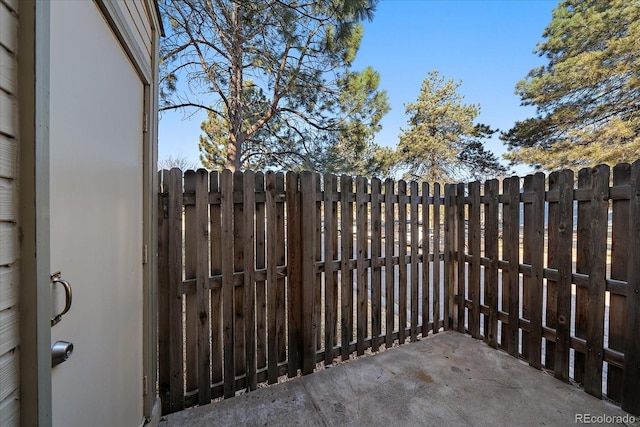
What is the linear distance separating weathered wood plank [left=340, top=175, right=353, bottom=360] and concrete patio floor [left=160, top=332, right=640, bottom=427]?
241 millimetres

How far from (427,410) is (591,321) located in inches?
56.6

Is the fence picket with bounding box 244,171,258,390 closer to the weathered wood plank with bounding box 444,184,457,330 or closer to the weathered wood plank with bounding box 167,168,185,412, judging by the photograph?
the weathered wood plank with bounding box 167,168,185,412

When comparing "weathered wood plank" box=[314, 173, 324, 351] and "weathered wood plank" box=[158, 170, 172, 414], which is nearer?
"weathered wood plank" box=[158, 170, 172, 414]

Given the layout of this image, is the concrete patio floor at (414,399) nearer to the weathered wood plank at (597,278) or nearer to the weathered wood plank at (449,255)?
the weathered wood plank at (597,278)

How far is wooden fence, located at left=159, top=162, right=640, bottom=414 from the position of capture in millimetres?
1884

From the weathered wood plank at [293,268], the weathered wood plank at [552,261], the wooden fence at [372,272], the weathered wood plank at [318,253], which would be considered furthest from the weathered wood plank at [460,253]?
the weathered wood plank at [293,268]

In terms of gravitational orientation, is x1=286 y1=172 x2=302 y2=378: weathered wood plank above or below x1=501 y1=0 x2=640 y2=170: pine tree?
below

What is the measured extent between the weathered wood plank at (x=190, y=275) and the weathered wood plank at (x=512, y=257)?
2.81 metres

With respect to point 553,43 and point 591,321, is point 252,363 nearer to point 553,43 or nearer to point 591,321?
point 591,321

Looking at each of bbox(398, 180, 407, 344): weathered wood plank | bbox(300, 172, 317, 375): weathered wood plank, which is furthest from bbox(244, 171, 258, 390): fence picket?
bbox(398, 180, 407, 344): weathered wood plank

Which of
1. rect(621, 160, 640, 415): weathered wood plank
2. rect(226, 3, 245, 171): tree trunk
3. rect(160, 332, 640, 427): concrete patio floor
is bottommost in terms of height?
rect(160, 332, 640, 427): concrete patio floor

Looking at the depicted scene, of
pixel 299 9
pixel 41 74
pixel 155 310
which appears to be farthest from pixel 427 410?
pixel 299 9

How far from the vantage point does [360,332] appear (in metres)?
2.57

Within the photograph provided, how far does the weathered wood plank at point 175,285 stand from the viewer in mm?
1860
